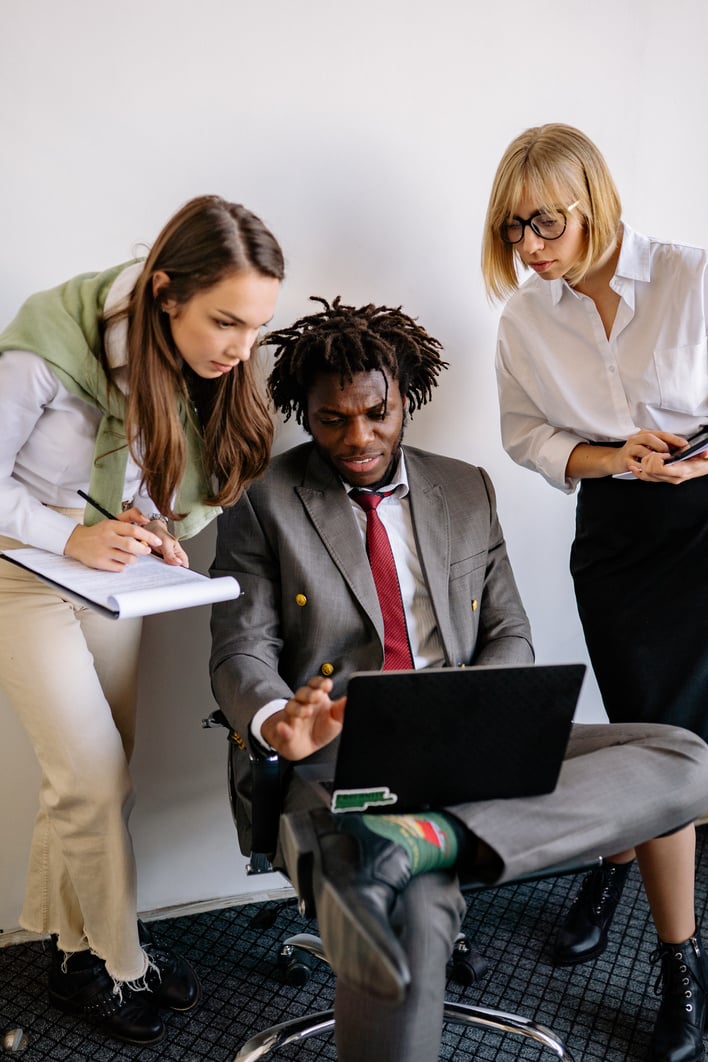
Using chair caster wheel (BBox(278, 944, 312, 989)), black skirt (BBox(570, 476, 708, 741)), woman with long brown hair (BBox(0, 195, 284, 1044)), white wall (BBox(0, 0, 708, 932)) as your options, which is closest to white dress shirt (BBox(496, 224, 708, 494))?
black skirt (BBox(570, 476, 708, 741))

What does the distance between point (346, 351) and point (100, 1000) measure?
4.43ft

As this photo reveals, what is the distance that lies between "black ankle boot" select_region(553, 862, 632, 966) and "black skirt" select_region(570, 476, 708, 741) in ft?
1.25

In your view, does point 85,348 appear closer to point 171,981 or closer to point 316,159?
point 316,159

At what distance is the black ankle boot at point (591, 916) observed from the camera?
2217 mm

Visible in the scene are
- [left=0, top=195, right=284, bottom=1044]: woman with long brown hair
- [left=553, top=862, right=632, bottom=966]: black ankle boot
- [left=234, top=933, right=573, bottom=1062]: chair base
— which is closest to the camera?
[left=0, top=195, right=284, bottom=1044]: woman with long brown hair

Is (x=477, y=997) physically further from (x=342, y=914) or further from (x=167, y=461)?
(x=167, y=461)

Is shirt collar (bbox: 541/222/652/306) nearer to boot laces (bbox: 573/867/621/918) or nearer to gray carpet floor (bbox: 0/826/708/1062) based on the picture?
boot laces (bbox: 573/867/621/918)

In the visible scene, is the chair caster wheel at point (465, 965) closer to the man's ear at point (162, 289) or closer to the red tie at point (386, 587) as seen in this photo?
the red tie at point (386, 587)

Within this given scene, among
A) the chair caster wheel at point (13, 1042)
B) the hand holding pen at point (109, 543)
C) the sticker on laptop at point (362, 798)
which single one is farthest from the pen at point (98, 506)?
the chair caster wheel at point (13, 1042)

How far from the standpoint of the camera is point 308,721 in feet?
4.95

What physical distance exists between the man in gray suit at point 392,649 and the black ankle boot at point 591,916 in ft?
0.24

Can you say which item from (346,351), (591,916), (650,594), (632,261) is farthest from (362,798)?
(632,261)

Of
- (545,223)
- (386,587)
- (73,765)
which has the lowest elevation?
(73,765)

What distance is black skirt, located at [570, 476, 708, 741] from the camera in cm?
210
